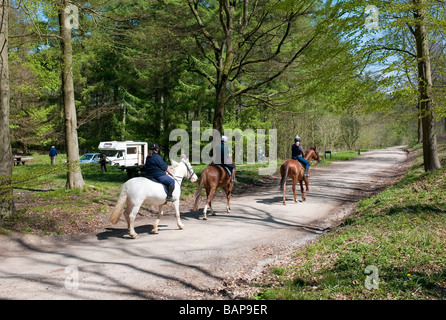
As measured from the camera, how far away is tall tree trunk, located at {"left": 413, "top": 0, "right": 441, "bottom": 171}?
34.7 ft

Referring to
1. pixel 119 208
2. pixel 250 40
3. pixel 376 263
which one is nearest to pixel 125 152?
pixel 250 40

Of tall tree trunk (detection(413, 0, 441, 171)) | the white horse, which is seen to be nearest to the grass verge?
the white horse

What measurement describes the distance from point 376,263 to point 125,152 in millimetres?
26584

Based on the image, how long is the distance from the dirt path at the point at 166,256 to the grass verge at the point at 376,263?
0.76 metres

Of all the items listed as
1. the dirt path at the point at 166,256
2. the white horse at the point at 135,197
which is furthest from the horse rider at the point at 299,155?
the white horse at the point at 135,197

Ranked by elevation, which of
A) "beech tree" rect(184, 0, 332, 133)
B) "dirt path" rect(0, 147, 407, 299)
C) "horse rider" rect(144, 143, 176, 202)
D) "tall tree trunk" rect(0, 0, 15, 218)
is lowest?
"dirt path" rect(0, 147, 407, 299)

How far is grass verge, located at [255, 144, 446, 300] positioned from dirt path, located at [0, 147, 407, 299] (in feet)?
2.49

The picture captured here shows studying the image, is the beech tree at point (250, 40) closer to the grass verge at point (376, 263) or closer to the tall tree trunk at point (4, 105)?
the tall tree trunk at point (4, 105)

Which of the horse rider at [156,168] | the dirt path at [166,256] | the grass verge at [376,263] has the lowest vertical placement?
the dirt path at [166,256]

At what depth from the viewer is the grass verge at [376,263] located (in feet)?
14.0

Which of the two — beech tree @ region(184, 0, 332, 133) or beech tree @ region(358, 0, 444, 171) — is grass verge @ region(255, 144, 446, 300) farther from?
beech tree @ region(184, 0, 332, 133)

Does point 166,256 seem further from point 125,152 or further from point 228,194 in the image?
point 125,152

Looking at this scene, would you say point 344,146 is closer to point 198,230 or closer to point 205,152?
point 205,152

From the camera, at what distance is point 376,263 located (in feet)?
16.6
